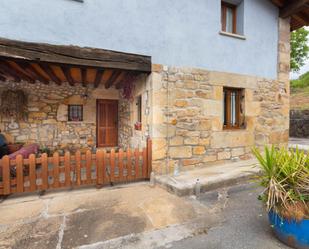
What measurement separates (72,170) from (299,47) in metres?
16.0

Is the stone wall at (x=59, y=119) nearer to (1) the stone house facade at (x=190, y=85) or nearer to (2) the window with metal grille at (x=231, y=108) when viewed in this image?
(1) the stone house facade at (x=190, y=85)

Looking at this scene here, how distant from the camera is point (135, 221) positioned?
240 centimetres

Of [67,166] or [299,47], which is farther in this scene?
[299,47]

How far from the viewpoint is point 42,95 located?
19.5ft

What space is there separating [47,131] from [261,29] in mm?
7128

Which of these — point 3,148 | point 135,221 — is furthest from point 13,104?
point 135,221

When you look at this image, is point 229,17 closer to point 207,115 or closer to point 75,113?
point 207,115

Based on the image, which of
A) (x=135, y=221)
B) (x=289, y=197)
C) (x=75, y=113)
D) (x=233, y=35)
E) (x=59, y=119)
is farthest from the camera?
(x=75, y=113)

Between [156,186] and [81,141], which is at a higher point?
[81,141]

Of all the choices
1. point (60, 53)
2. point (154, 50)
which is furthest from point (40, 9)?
point (154, 50)

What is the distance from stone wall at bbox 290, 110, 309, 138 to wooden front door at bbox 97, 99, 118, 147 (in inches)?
435

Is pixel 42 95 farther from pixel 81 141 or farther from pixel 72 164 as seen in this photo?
pixel 72 164

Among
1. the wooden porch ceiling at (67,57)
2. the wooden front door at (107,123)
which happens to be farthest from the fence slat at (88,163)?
the wooden front door at (107,123)

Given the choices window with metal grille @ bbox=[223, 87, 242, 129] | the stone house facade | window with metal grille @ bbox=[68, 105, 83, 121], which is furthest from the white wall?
window with metal grille @ bbox=[68, 105, 83, 121]
